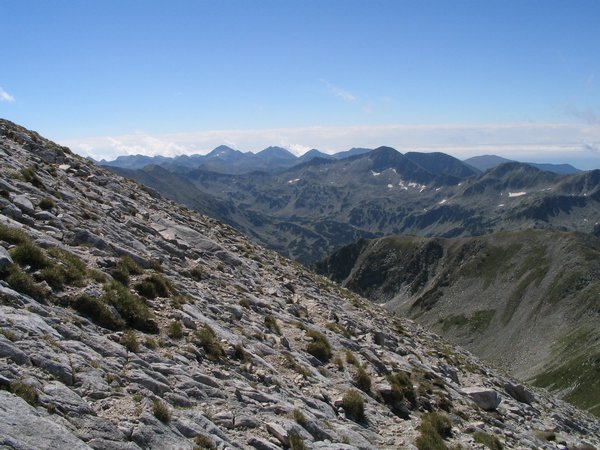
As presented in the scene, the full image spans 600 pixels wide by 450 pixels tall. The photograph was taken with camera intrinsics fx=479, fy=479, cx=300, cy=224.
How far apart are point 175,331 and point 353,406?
6.99 metres

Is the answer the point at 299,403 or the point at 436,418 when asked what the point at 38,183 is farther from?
the point at 436,418

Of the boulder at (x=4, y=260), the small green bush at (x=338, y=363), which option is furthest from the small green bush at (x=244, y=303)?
the boulder at (x=4, y=260)

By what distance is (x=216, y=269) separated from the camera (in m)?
29.3

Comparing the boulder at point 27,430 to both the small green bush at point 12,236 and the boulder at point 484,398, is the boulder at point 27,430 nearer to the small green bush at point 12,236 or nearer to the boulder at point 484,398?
the small green bush at point 12,236

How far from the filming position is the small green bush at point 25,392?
9914 millimetres

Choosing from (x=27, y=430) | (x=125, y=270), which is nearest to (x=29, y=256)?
(x=125, y=270)

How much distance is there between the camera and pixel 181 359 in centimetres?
1541

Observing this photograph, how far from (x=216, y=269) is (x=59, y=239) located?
10.5 metres

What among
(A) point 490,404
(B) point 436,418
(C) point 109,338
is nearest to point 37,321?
(C) point 109,338

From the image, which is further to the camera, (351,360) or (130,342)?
(351,360)

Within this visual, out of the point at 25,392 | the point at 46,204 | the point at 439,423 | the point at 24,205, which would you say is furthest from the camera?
the point at 46,204

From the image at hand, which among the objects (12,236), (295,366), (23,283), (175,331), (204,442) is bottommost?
(295,366)

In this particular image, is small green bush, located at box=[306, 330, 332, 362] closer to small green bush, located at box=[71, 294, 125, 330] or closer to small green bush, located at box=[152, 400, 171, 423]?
small green bush, located at box=[71, 294, 125, 330]

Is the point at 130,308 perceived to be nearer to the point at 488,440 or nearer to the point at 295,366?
the point at 295,366
